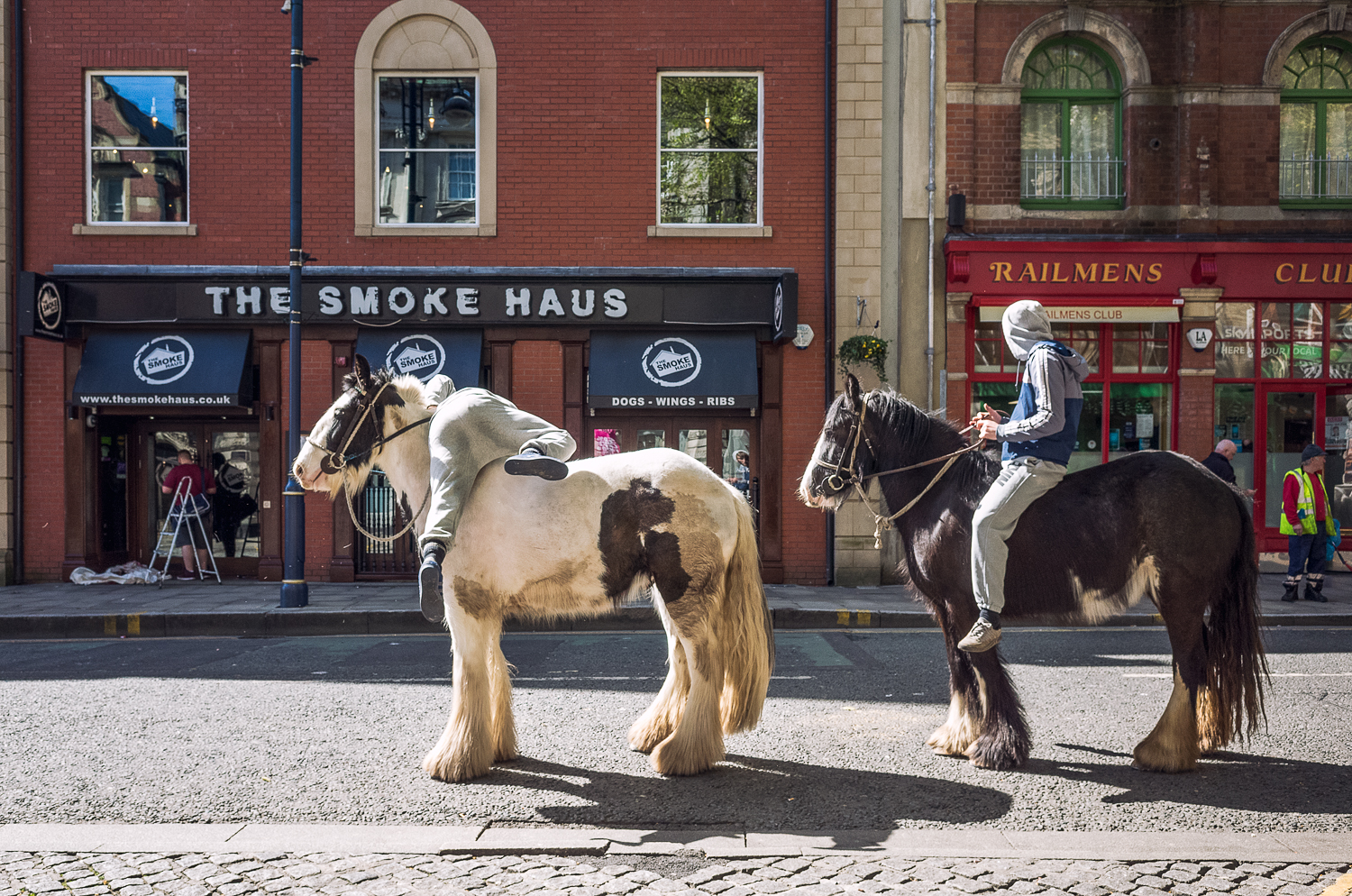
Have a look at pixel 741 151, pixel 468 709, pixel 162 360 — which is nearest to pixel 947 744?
pixel 468 709

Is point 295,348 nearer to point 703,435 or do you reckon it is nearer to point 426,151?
point 426,151

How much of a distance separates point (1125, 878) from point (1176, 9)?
13978 mm

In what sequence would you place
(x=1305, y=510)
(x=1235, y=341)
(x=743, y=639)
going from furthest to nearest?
1. (x=1235, y=341)
2. (x=1305, y=510)
3. (x=743, y=639)

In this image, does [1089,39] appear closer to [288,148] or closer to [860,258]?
[860,258]

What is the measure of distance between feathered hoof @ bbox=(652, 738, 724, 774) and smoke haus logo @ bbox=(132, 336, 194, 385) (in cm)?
1117

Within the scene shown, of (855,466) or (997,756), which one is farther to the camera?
(855,466)

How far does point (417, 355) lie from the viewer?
45.2 ft

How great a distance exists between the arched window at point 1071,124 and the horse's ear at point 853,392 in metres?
10.0

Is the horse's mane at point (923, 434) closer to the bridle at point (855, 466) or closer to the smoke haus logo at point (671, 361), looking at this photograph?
the bridle at point (855, 466)

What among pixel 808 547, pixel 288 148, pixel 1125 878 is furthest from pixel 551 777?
pixel 288 148

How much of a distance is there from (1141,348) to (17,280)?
50.9 feet

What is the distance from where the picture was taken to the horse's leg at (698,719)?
4.91 meters

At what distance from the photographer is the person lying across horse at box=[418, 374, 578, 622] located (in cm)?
471

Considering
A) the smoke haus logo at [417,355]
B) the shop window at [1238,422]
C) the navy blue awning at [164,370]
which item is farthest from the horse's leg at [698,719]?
the shop window at [1238,422]
